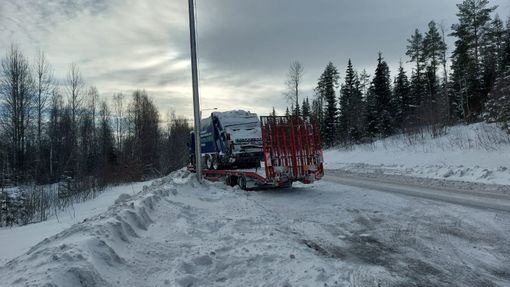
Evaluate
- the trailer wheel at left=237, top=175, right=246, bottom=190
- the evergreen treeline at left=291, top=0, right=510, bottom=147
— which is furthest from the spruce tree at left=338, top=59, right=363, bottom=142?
the trailer wheel at left=237, top=175, right=246, bottom=190

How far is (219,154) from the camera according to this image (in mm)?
18531

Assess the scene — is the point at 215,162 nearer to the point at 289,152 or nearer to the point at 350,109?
the point at 289,152

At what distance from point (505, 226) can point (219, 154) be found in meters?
12.9

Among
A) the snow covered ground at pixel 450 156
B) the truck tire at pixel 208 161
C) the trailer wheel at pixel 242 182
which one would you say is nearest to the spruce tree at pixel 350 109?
the snow covered ground at pixel 450 156

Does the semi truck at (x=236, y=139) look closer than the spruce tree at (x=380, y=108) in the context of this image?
Yes

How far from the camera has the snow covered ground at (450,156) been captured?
16.0 metres

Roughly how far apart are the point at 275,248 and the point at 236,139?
1196 centimetres

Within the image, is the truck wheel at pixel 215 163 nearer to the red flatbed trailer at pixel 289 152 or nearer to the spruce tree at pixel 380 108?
the red flatbed trailer at pixel 289 152

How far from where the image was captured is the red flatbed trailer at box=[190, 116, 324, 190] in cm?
1359

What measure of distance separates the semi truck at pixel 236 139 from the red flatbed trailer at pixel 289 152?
3211mm

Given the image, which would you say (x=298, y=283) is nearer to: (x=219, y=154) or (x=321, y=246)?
(x=321, y=246)

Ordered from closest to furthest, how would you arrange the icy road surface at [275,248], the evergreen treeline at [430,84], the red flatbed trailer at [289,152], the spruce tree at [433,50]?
the icy road surface at [275,248]
the red flatbed trailer at [289,152]
the evergreen treeline at [430,84]
the spruce tree at [433,50]

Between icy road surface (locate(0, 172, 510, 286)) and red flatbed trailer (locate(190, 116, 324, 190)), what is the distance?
3.76 m

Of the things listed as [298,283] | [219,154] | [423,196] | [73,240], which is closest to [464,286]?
[298,283]
